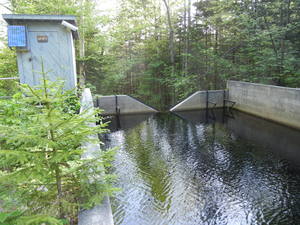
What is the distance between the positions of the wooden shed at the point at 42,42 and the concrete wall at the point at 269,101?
963 cm

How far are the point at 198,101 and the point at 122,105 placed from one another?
4838 millimetres

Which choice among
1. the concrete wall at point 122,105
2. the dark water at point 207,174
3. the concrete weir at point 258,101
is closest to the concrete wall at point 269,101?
the concrete weir at point 258,101

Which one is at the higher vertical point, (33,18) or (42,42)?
(33,18)

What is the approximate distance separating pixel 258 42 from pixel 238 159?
838 cm

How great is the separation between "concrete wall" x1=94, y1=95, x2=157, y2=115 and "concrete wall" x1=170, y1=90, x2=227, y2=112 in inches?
71.8

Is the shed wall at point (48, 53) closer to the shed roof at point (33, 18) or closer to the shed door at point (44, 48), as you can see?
the shed door at point (44, 48)

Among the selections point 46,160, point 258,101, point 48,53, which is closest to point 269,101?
point 258,101

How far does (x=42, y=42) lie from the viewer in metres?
6.38

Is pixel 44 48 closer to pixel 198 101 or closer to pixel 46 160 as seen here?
pixel 46 160

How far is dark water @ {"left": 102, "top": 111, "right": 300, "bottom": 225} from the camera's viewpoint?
473 centimetres

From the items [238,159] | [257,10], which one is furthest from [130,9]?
[238,159]

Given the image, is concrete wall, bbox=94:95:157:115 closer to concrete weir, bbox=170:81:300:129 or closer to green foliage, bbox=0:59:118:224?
concrete weir, bbox=170:81:300:129

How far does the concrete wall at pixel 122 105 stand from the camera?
44.7 ft

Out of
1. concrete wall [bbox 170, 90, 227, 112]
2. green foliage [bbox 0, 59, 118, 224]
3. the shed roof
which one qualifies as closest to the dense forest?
concrete wall [bbox 170, 90, 227, 112]
